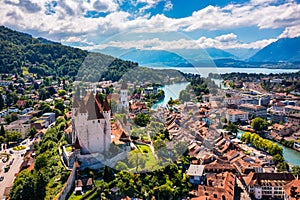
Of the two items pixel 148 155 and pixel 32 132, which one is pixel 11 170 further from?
pixel 148 155

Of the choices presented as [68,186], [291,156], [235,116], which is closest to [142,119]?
[68,186]

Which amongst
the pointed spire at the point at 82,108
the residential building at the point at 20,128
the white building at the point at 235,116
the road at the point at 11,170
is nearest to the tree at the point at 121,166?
the pointed spire at the point at 82,108

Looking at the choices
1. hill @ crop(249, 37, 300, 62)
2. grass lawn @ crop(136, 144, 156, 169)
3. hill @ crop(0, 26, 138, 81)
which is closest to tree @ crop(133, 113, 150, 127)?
grass lawn @ crop(136, 144, 156, 169)

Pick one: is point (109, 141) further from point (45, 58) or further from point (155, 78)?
point (45, 58)

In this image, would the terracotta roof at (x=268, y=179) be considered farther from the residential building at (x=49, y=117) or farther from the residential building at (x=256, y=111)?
the residential building at (x=49, y=117)

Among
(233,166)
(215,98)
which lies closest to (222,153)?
(233,166)

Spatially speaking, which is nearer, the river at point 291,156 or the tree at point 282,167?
the tree at point 282,167

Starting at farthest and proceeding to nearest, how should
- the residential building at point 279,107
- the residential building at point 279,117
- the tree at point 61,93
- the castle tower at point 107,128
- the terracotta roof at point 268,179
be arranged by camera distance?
the tree at point 61,93
the residential building at point 279,107
the residential building at point 279,117
the terracotta roof at point 268,179
the castle tower at point 107,128

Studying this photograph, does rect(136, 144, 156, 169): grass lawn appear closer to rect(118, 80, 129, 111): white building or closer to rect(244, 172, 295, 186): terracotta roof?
rect(118, 80, 129, 111): white building
